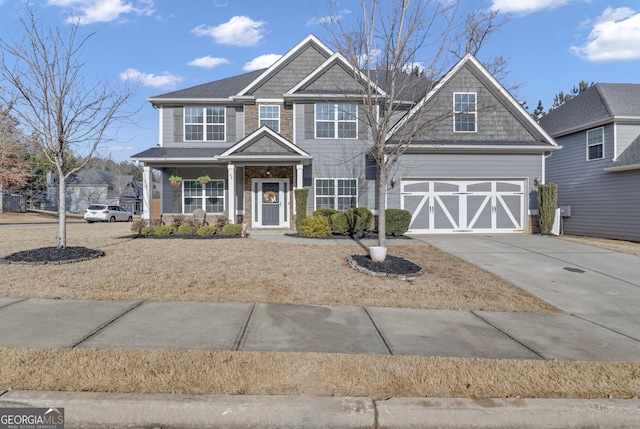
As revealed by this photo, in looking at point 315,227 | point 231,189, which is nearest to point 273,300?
point 315,227

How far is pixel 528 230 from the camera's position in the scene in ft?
49.1

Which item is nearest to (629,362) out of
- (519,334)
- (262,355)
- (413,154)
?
(519,334)

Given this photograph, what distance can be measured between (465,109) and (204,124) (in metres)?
12.3

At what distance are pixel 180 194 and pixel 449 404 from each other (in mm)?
16692

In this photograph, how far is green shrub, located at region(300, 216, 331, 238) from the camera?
12742mm

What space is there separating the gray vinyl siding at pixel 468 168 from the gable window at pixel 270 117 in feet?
19.7

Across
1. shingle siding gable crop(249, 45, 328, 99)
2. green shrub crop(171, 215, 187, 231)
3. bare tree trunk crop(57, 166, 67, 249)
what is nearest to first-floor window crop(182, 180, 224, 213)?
green shrub crop(171, 215, 187, 231)

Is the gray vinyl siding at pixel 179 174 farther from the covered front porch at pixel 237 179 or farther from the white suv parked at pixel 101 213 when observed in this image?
the white suv parked at pixel 101 213

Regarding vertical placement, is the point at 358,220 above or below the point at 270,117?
below

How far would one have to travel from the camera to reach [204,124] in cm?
1720

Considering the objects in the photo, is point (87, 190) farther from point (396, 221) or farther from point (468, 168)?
point (468, 168)

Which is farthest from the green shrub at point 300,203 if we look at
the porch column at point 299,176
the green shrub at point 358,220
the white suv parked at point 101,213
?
the white suv parked at point 101,213

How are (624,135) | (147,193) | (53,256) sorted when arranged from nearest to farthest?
(53,256)
(624,135)
(147,193)

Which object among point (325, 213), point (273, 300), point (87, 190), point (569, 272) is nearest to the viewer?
point (273, 300)
